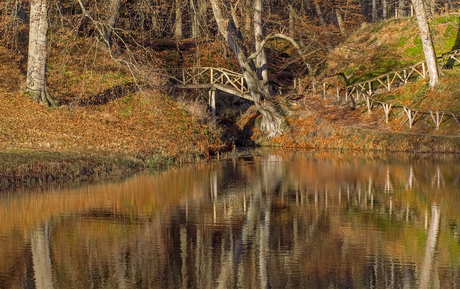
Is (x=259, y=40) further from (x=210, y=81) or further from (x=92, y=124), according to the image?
(x=92, y=124)

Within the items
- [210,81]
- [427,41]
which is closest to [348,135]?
[427,41]

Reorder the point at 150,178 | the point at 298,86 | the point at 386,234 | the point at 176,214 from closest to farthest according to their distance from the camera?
the point at 386,234 → the point at 176,214 → the point at 150,178 → the point at 298,86

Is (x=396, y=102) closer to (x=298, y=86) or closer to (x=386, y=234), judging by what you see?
(x=298, y=86)

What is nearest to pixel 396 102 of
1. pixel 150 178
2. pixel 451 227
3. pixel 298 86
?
pixel 298 86

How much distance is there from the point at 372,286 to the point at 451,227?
15.8 ft

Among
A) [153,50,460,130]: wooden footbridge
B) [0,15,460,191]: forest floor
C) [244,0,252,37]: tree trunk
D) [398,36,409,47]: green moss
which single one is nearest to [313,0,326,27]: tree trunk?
[244,0,252,37]: tree trunk

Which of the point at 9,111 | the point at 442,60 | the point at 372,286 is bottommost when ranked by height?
the point at 372,286

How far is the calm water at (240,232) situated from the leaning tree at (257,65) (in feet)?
42.4

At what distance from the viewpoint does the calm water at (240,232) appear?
10.1m

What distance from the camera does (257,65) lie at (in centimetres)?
3634

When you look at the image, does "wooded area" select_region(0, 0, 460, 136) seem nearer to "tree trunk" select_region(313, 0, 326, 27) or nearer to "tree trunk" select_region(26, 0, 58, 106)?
"tree trunk" select_region(26, 0, 58, 106)

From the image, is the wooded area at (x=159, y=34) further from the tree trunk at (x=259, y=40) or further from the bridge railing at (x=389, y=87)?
the bridge railing at (x=389, y=87)

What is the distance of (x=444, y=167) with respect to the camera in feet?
76.5

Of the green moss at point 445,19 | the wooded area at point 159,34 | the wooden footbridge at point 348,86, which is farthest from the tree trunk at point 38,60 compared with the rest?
the green moss at point 445,19
